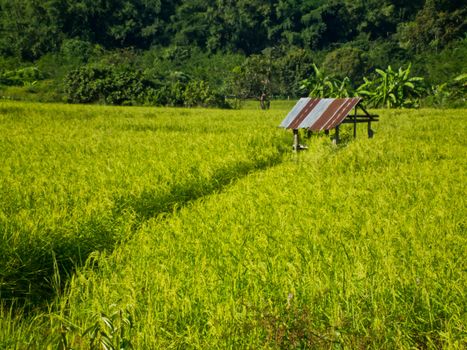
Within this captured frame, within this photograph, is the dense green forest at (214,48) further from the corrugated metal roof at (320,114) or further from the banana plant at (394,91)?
the corrugated metal roof at (320,114)

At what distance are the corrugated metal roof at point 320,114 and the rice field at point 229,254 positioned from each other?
7.84 feet

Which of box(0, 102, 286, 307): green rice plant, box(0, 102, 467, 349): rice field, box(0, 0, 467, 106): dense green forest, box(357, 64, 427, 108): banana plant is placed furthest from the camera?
box(0, 0, 467, 106): dense green forest

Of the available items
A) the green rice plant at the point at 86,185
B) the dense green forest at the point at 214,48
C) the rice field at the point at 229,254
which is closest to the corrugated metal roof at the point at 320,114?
the green rice plant at the point at 86,185

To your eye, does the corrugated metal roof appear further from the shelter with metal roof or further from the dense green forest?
the dense green forest

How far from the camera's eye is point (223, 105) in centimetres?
3647

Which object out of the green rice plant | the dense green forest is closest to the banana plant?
the dense green forest

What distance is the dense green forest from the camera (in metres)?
33.3

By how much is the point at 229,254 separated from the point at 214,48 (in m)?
68.7

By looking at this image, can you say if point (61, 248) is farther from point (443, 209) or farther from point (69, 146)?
point (69, 146)

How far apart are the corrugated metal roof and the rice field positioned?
7.84 ft

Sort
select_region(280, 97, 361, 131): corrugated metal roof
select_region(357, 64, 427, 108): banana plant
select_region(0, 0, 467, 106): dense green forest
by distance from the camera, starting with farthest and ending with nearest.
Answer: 1. select_region(0, 0, 467, 106): dense green forest
2. select_region(357, 64, 427, 108): banana plant
3. select_region(280, 97, 361, 131): corrugated metal roof

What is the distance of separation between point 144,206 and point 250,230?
165 centimetres

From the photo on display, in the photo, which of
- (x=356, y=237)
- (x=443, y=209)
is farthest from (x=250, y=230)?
(x=443, y=209)

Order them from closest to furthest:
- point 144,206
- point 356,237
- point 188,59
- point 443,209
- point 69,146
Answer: point 356,237 < point 443,209 < point 144,206 < point 69,146 < point 188,59
